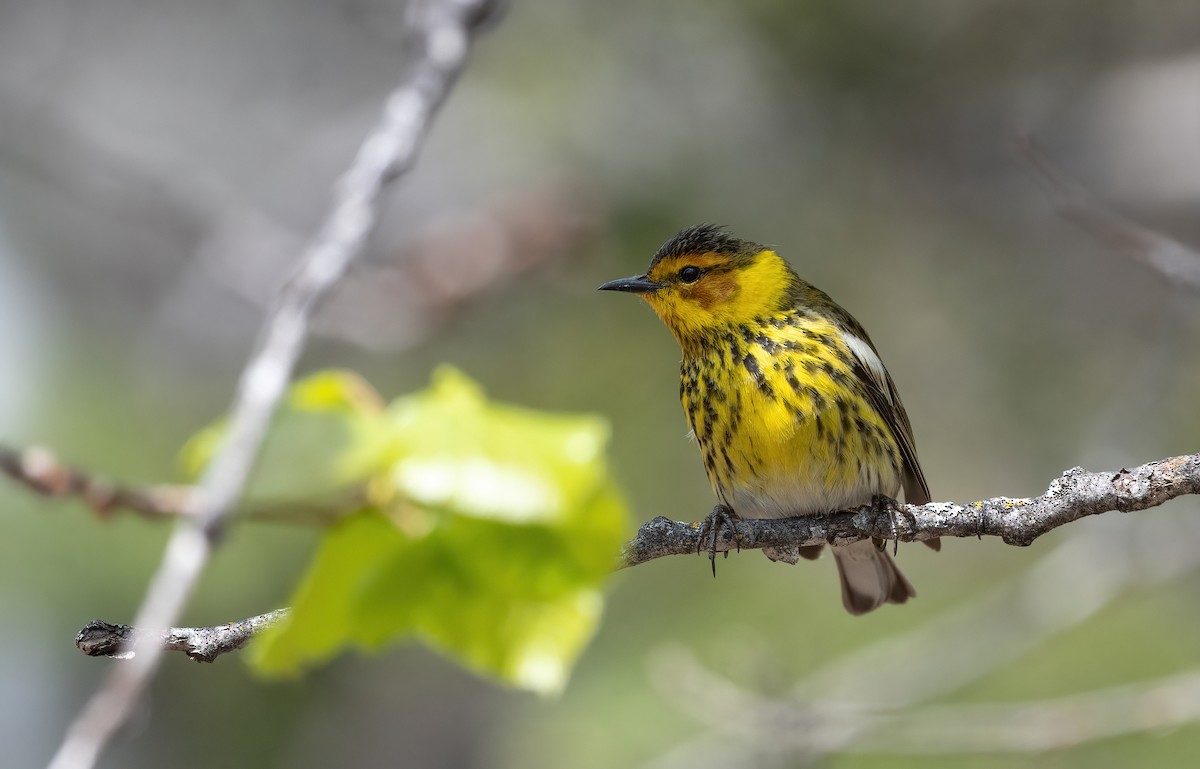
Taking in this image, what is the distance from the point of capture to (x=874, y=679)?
4.88 metres

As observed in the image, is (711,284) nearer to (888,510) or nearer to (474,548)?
(888,510)

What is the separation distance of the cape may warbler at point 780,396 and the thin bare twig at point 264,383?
173cm

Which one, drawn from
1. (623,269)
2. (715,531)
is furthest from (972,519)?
(623,269)

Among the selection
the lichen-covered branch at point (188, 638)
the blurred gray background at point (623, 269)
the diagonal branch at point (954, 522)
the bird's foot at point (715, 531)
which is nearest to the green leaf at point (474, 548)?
the lichen-covered branch at point (188, 638)

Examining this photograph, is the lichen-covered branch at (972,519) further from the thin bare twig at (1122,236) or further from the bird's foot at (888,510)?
the thin bare twig at (1122,236)

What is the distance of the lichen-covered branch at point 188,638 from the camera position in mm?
1774

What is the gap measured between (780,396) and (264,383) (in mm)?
2560

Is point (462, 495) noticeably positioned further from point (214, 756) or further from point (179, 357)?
point (214, 756)

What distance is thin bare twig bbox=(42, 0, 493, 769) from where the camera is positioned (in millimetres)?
998

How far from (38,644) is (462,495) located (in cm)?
481

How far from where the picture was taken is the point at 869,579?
4.29 meters

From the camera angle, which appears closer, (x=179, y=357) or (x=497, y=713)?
(x=179, y=357)

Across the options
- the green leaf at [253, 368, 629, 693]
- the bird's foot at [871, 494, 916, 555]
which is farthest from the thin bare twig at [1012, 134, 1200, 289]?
the green leaf at [253, 368, 629, 693]

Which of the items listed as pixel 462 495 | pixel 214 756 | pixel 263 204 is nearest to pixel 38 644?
pixel 214 756
